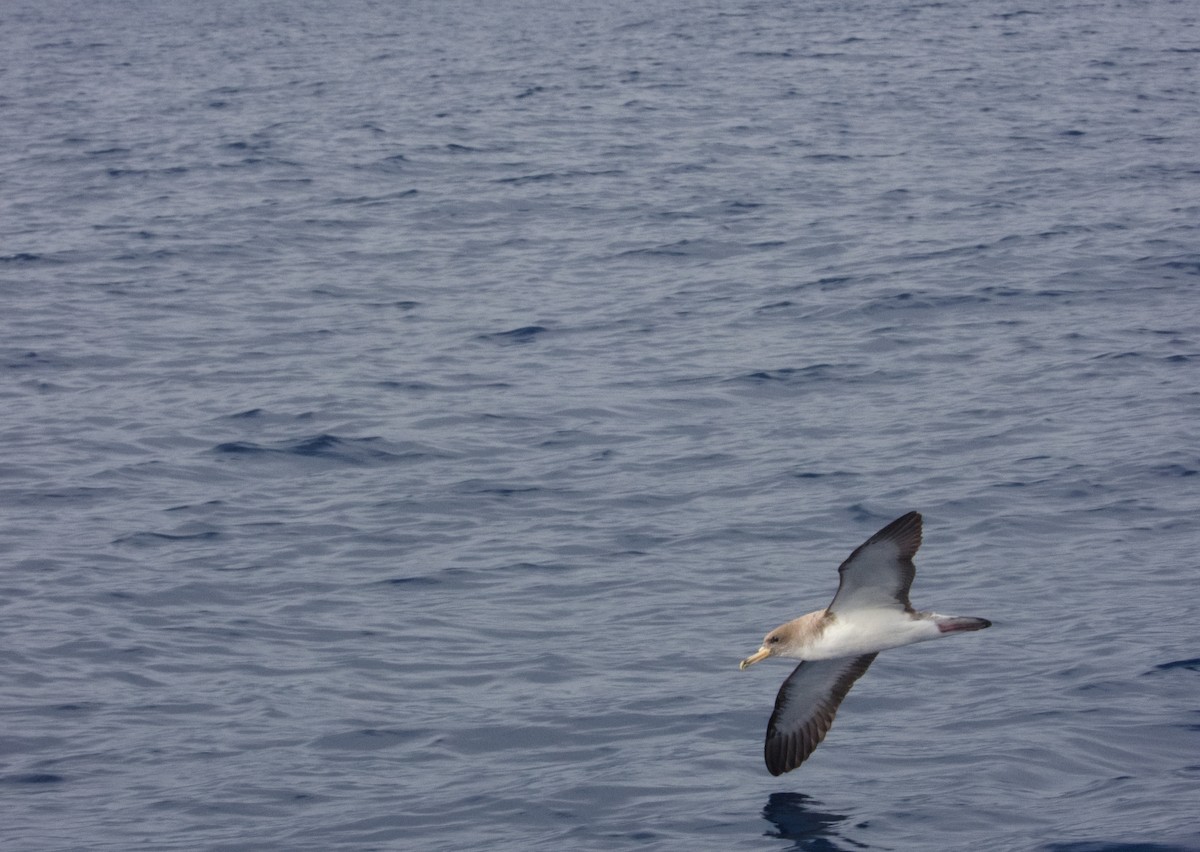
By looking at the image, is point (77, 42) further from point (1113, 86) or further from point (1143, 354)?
point (1143, 354)

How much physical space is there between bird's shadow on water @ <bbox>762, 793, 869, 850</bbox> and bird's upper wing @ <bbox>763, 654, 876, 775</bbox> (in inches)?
7.7

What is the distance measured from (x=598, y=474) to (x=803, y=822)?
5.79 meters

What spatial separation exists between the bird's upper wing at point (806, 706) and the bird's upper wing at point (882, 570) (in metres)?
0.67

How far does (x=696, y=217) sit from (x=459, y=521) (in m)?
11.4

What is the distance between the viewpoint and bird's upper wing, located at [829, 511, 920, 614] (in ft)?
28.5

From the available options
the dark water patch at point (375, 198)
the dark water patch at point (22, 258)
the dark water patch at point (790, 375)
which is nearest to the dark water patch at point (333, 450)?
the dark water patch at point (790, 375)

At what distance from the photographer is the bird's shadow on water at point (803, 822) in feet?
29.8

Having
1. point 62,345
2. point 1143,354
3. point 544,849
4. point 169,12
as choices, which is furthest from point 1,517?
point 169,12

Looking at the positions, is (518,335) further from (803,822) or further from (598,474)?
(803,822)

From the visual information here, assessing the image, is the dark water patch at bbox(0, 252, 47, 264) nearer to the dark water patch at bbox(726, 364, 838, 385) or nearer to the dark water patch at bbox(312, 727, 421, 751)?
the dark water patch at bbox(726, 364, 838, 385)

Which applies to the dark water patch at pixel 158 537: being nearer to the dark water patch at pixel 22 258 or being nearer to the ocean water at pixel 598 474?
the ocean water at pixel 598 474

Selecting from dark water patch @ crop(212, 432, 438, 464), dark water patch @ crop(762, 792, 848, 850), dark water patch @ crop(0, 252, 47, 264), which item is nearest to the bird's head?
dark water patch @ crop(762, 792, 848, 850)

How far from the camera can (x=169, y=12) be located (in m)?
51.9

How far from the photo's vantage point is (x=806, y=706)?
988cm
